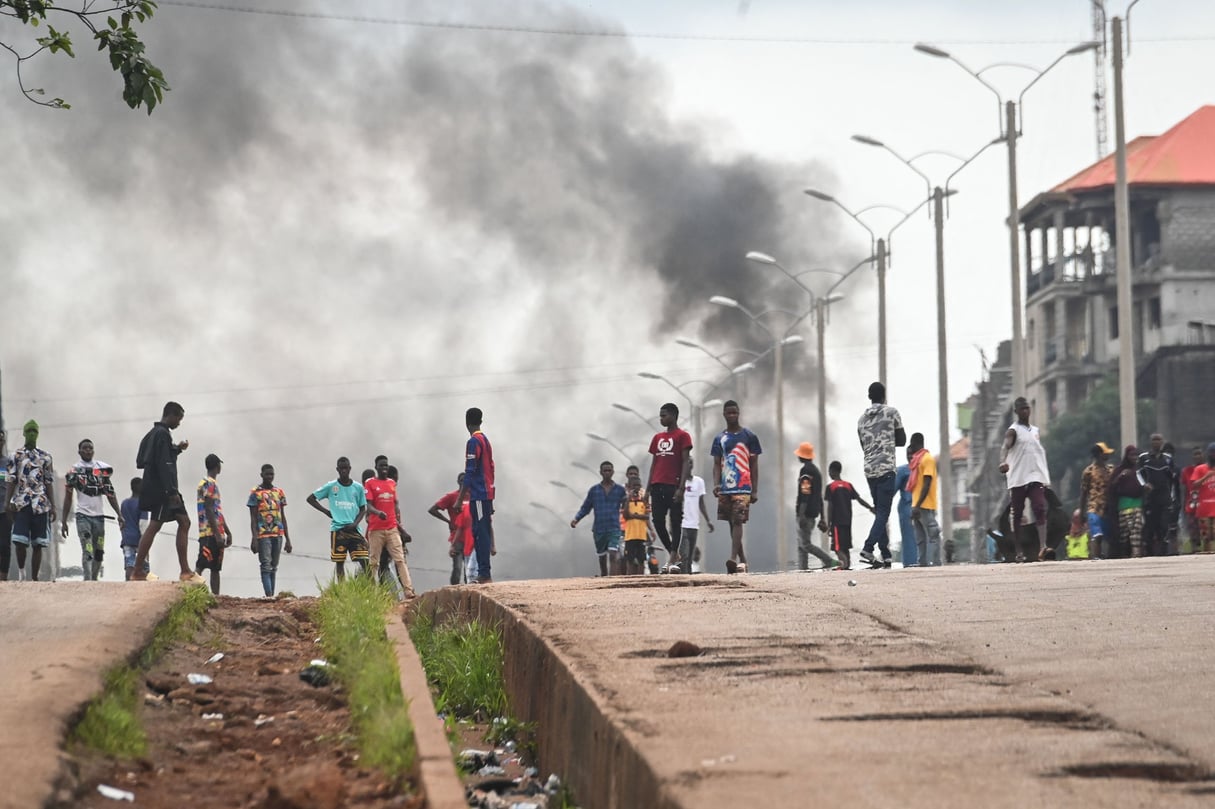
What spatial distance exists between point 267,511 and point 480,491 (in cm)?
439

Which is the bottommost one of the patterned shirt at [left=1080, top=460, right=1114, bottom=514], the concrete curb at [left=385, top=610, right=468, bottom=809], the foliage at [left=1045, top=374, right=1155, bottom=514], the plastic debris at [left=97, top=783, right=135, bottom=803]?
the plastic debris at [left=97, top=783, right=135, bottom=803]

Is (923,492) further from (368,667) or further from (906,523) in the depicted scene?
(368,667)

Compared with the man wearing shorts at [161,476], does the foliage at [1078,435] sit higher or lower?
higher

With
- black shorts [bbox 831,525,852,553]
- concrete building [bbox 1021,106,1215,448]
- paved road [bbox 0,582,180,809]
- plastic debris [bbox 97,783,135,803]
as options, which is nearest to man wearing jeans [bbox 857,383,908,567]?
black shorts [bbox 831,525,852,553]

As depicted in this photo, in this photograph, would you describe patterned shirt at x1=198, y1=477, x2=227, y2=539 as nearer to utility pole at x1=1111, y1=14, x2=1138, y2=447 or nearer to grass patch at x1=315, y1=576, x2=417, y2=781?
grass patch at x1=315, y1=576, x2=417, y2=781

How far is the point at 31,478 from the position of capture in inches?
640

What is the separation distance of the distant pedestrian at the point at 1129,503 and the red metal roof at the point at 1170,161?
179 ft

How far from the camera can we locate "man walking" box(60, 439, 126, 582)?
1717cm

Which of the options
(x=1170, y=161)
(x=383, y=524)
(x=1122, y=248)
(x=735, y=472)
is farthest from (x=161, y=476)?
(x=1170, y=161)

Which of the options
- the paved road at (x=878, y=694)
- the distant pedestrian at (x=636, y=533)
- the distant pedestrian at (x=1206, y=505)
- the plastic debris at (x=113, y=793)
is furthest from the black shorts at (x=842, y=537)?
the plastic debris at (x=113, y=793)

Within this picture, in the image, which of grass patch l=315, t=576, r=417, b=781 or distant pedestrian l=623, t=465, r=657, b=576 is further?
distant pedestrian l=623, t=465, r=657, b=576

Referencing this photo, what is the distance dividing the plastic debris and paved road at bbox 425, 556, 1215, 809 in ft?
5.13

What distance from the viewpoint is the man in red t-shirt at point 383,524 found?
17.8 meters

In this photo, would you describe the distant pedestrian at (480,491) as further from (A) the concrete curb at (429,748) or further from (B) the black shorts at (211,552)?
(A) the concrete curb at (429,748)
